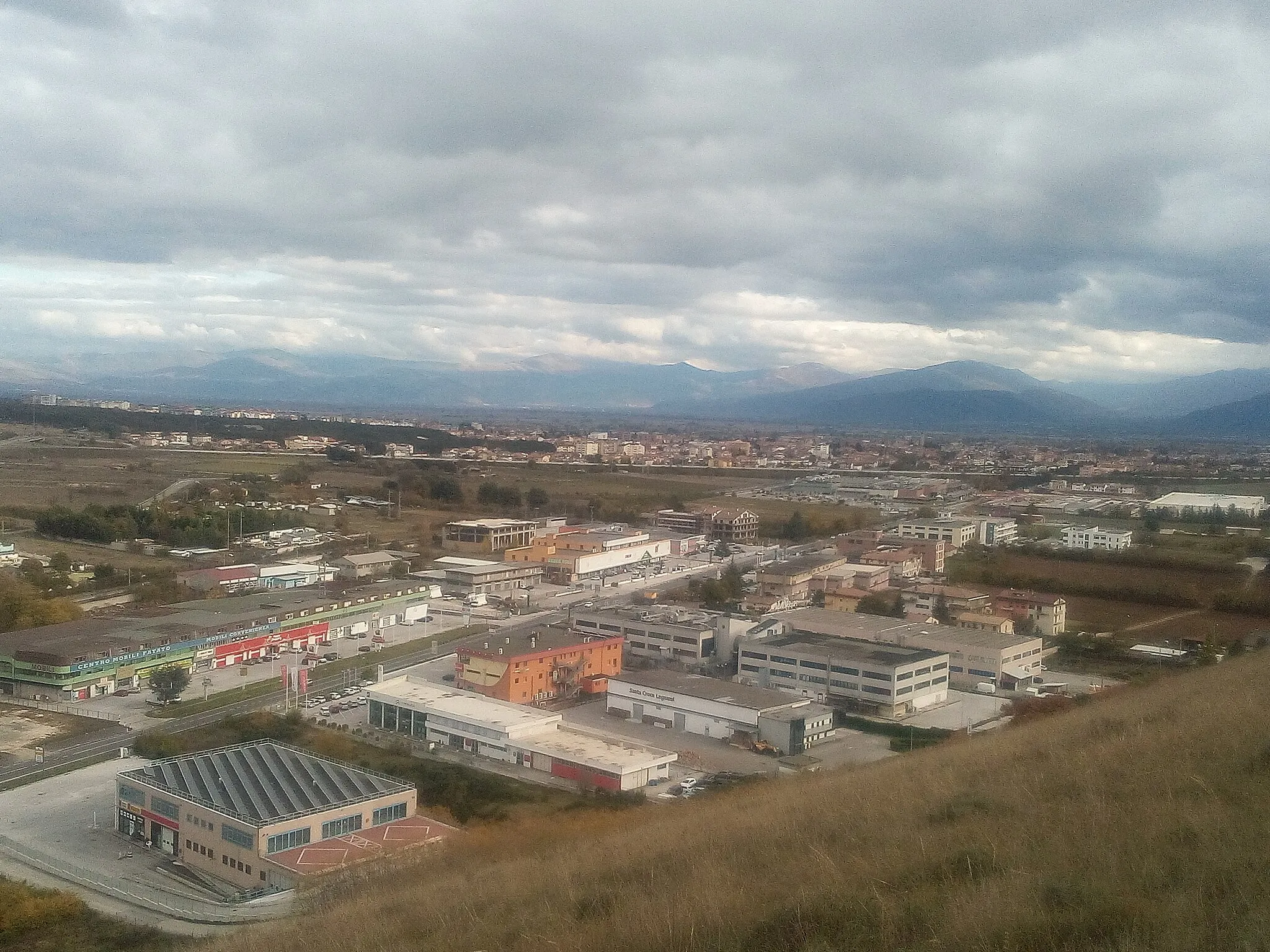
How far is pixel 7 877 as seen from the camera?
17.8 feet

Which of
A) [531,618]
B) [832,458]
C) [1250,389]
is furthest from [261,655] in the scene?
[1250,389]

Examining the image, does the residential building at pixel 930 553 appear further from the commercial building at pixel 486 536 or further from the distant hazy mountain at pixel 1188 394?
the distant hazy mountain at pixel 1188 394

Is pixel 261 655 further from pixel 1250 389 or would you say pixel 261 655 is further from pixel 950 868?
pixel 1250 389

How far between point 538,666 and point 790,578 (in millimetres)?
5199

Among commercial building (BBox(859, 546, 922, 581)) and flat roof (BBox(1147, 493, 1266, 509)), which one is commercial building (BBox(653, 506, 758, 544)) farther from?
flat roof (BBox(1147, 493, 1266, 509))

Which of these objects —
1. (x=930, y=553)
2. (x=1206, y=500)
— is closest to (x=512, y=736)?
(x=930, y=553)

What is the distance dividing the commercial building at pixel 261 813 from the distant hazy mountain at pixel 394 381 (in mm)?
78404

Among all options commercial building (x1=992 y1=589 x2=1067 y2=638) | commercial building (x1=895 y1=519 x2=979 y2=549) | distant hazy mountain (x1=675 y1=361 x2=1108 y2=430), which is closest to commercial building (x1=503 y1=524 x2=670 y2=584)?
commercial building (x1=895 y1=519 x2=979 y2=549)

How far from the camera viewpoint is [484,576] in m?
15.1

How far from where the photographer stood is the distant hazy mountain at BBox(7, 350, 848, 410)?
9875 cm

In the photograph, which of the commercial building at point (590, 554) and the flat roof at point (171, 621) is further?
the commercial building at point (590, 554)

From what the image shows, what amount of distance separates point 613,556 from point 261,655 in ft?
24.0

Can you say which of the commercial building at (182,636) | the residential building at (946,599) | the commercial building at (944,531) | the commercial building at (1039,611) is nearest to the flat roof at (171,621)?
the commercial building at (182,636)

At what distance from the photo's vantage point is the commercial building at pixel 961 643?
995 cm
